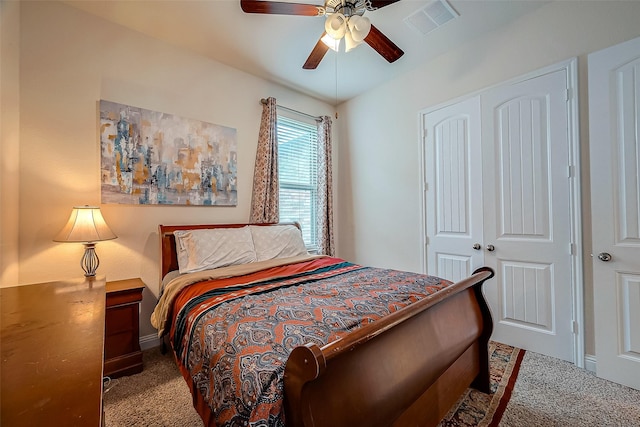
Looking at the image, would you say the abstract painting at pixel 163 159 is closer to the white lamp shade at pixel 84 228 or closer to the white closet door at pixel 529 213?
the white lamp shade at pixel 84 228

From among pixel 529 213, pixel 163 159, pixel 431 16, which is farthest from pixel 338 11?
pixel 529 213

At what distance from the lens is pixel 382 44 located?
2088 mm

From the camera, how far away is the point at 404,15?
7.43 feet

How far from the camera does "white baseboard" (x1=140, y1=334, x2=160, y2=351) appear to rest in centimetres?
238

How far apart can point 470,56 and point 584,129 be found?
1.22 meters

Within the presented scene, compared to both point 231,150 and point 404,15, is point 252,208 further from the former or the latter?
point 404,15

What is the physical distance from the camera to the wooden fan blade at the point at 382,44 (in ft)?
6.52

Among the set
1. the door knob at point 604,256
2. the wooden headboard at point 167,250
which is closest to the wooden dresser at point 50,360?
the wooden headboard at point 167,250

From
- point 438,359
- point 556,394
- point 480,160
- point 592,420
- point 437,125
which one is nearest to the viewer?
point 438,359

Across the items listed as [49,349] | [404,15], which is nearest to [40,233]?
[49,349]

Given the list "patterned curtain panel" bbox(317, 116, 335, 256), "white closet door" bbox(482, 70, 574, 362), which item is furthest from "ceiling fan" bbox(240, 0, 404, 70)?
→ "patterned curtain panel" bbox(317, 116, 335, 256)

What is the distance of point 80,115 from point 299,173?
7.41ft

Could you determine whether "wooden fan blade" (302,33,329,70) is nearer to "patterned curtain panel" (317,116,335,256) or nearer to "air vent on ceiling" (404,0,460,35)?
"air vent on ceiling" (404,0,460,35)

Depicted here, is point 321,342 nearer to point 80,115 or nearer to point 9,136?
point 9,136
